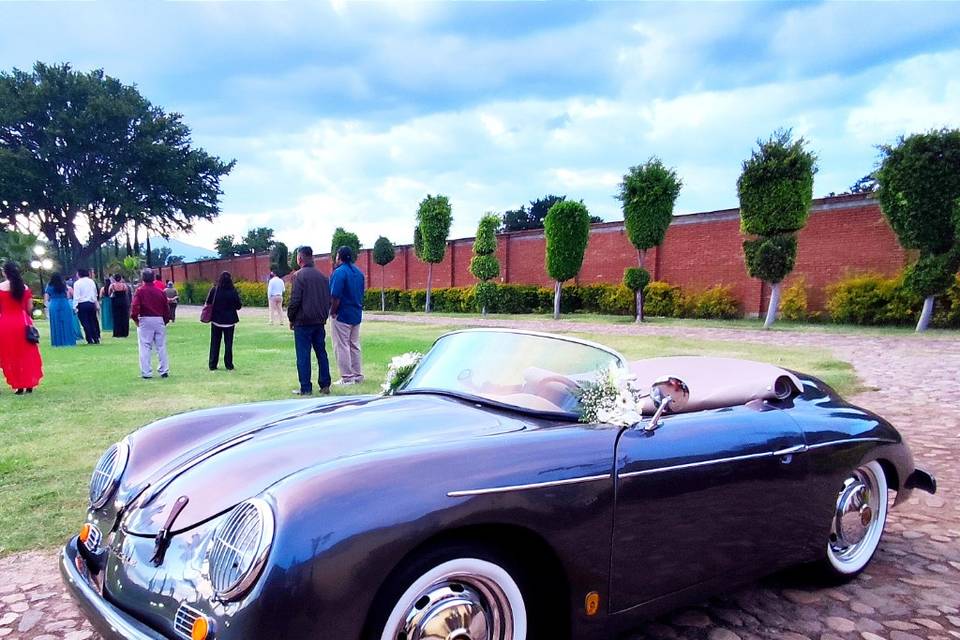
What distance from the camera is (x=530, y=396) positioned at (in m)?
2.64

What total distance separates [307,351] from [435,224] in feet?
74.8

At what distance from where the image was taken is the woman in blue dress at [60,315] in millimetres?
13359

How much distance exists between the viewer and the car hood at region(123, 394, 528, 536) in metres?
2.02

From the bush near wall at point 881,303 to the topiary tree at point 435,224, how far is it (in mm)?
17419

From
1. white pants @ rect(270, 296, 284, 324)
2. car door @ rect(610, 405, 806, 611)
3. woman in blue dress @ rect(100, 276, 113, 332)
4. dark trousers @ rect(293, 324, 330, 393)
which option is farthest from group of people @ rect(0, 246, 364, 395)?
white pants @ rect(270, 296, 284, 324)

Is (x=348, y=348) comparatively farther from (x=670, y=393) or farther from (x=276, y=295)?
(x=276, y=295)

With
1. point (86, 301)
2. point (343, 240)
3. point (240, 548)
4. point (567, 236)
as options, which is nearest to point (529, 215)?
point (343, 240)

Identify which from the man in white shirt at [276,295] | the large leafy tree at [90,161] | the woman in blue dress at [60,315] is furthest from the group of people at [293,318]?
the large leafy tree at [90,161]

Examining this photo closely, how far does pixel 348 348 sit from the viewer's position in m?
8.41

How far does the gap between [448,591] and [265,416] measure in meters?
1.51

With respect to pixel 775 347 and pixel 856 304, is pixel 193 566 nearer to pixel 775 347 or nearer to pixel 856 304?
pixel 775 347

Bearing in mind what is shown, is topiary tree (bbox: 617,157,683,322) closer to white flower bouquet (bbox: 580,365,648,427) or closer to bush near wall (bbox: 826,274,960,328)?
bush near wall (bbox: 826,274,960,328)

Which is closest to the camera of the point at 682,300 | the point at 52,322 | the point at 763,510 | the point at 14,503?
the point at 763,510

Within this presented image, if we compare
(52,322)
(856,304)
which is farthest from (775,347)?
(52,322)
